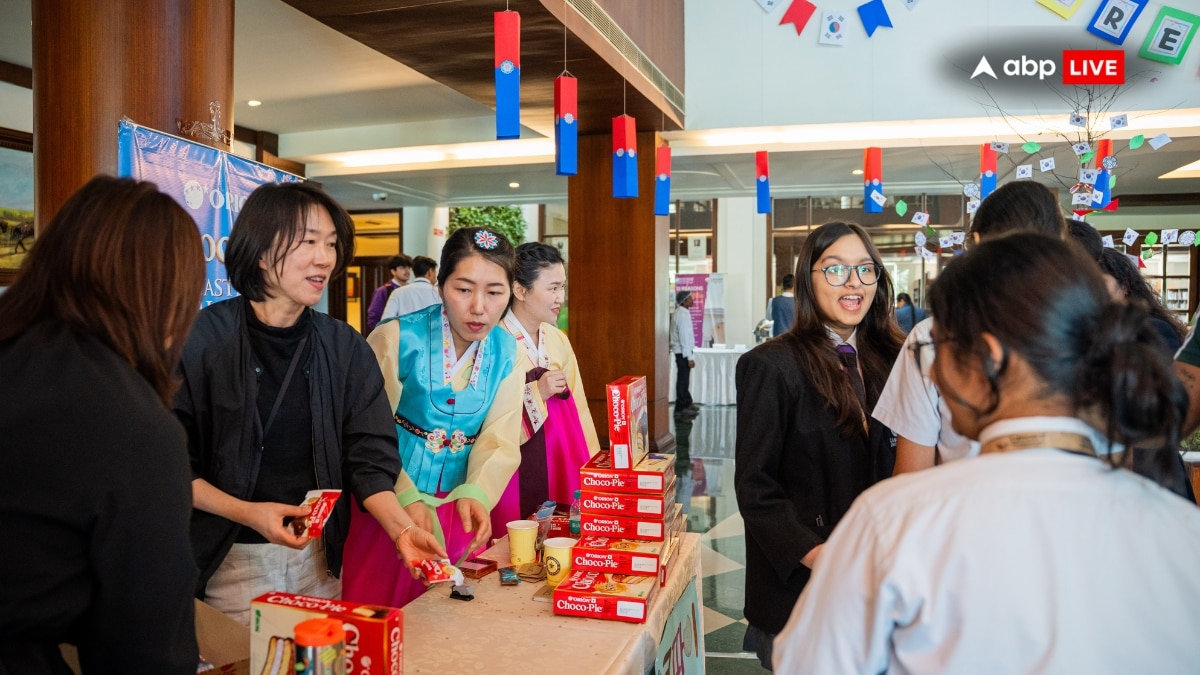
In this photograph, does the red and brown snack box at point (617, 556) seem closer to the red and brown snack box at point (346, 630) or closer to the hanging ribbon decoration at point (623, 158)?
the red and brown snack box at point (346, 630)

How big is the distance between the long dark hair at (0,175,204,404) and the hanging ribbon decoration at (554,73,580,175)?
2663 millimetres

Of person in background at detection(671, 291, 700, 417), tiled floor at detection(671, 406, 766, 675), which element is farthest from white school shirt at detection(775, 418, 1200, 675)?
person in background at detection(671, 291, 700, 417)

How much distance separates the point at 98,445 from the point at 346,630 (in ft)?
1.48

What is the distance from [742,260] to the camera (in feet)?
45.3

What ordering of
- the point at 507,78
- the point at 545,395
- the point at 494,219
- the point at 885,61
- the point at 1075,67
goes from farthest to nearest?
the point at 494,219, the point at 885,61, the point at 1075,67, the point at 507,78, the point at 545,395

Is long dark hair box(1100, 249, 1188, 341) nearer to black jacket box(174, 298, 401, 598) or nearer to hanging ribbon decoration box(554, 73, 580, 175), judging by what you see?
black jacket box(174, 298, 401, 598)

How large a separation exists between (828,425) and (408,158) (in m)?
7.94

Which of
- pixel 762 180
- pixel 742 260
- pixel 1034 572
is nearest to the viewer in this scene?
pixel 1034 572

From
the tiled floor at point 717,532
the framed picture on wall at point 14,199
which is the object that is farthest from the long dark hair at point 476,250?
the framed picture on wall at point 14,199

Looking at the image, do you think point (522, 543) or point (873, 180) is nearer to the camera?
point (522, 543)

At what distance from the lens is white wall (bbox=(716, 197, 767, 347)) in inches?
541

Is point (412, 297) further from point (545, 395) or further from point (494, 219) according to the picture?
point (494, 219)

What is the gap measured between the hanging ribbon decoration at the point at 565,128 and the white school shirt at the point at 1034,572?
2.96 meters

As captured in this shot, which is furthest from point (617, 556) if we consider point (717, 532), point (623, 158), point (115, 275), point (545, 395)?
point (623, 158)
